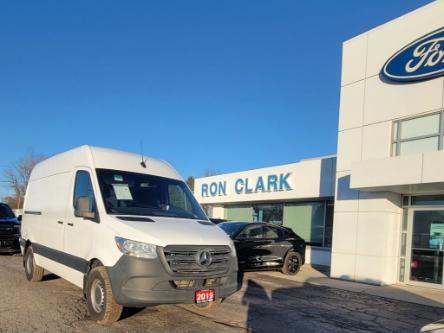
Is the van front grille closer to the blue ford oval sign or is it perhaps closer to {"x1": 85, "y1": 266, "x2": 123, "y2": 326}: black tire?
{"x1": 85, "y1": 266, "x2": 123, "y2": 326}: black tire

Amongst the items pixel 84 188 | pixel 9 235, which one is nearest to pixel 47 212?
pixel 84 188

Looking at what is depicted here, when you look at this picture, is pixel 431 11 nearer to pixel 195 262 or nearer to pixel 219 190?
pixel 195 262

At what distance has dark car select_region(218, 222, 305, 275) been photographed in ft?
39.3

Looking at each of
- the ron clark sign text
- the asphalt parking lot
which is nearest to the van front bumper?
the asphalt parking lot

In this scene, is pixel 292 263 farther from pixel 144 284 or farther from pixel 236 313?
pixel 144 284

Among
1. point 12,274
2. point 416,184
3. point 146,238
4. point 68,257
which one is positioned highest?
point 416,184

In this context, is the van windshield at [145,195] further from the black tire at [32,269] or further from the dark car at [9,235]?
the dark car at [9,235]

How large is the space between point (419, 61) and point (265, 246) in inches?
266

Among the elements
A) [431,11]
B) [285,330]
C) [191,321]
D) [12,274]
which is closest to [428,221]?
[431,11]

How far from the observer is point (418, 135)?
460 inches

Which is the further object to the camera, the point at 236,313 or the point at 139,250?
the point at 236,313

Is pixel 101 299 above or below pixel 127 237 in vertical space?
below

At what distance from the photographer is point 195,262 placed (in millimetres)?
5707

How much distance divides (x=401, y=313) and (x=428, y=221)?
4.55 meters
